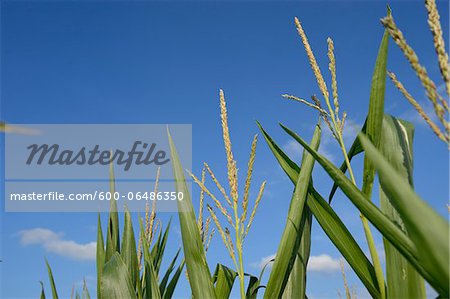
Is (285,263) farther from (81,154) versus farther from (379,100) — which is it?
(81,154)

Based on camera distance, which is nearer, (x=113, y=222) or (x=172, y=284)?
(x=113, y=222)

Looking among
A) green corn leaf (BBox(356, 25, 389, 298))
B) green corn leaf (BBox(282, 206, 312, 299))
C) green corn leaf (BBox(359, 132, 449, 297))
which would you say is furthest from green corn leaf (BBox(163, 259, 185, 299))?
green corn leaf (BBox(359, 132, 449, 297))

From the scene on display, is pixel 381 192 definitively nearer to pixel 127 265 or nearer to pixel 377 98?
pixel 377 98

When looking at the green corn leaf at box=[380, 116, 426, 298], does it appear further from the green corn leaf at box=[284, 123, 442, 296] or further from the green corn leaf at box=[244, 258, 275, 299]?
the green corn leaf at box=[244, 258, 275, 299]

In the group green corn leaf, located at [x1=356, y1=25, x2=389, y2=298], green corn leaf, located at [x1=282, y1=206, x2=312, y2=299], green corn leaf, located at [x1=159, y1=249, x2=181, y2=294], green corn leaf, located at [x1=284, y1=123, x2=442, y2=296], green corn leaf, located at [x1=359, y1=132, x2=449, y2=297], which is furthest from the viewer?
green corn leaf, located at [x1=159, y1=249, x2=181, y2=294]

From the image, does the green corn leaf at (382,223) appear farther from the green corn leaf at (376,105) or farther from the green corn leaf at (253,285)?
the green corn leaf at (253,285)

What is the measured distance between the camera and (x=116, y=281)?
6.08ft

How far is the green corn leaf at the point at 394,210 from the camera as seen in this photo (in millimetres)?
1187

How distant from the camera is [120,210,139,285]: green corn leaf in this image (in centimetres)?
213

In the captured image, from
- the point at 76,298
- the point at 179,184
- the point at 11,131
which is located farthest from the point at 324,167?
the point at 76,298

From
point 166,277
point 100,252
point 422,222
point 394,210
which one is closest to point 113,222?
point 100,252

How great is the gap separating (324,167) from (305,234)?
537mm

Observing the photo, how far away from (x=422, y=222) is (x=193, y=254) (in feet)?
3.12

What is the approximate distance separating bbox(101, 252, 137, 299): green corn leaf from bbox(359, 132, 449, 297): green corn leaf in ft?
4.44
